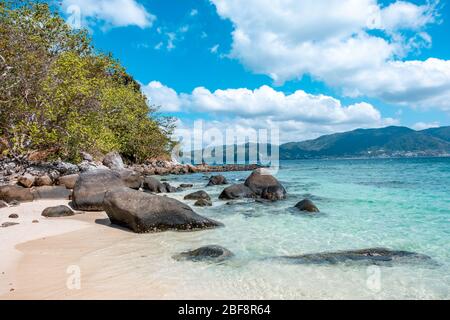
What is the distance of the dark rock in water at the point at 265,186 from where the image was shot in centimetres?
1847

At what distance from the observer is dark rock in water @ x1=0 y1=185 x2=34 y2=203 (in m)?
15.6

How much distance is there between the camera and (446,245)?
9.04m

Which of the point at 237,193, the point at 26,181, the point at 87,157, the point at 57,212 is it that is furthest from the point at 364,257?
the point at 87,157

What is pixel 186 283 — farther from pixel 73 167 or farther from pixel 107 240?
pixel 73 167

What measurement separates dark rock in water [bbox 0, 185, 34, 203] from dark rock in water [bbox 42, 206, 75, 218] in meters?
4.24

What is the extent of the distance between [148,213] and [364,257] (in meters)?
6.46

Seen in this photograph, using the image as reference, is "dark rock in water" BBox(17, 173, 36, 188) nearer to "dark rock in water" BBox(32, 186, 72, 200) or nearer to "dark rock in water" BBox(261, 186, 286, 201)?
"dark rock in water" BBox(32, 186, 72, 200)

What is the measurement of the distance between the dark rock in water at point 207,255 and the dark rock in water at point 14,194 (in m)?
11.8

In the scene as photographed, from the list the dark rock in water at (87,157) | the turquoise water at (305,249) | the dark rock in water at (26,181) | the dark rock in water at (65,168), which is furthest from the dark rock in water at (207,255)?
the dark rock in water at (87,157)

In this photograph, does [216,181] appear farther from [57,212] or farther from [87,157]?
[57,212]

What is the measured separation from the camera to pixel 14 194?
621 inches

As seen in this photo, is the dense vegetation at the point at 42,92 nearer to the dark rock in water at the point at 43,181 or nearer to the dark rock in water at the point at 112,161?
the dark rock in water at the point at 43,181
